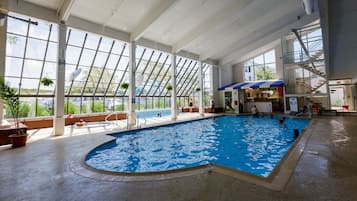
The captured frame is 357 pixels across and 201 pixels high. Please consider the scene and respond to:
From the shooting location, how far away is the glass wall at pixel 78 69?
723cm

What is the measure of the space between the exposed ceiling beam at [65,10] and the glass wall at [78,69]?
49cm

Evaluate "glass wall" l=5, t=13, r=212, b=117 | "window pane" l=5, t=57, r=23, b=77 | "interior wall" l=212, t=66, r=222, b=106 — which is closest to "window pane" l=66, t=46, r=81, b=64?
"glass wall" l=5, t=13, r=212, b=117

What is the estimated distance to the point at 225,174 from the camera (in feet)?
8.30

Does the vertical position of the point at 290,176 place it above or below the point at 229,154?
above

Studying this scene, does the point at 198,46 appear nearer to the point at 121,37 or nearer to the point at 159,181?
the point at 121,37

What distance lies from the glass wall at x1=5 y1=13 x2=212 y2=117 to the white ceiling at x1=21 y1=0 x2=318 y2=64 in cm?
110

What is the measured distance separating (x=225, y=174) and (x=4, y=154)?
501 centimetres

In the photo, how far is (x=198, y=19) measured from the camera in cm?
871

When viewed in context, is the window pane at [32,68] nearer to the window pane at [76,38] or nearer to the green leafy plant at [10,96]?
the window pane at [76,38]

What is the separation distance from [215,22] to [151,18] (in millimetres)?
3406

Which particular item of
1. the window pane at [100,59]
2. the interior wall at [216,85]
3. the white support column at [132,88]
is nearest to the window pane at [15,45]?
the window pane at [100,59]

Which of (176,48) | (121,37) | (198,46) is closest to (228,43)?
(198,46)

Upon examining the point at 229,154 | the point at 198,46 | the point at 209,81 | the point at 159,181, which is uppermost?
the point at 198,46

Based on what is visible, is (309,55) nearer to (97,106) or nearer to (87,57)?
(87,57)
